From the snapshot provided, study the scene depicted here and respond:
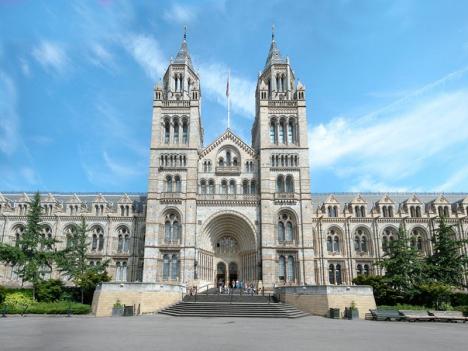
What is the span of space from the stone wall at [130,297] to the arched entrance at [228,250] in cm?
1165

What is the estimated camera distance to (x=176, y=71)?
50281 millimetres

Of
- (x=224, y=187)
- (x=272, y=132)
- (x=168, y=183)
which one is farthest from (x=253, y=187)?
(x=168, y=183)

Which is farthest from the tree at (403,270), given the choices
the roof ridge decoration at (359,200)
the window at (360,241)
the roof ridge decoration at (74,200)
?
the roof ridge decoration at (74,200)

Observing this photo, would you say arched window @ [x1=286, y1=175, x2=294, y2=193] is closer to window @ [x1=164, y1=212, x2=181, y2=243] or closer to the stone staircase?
window @ [x1=164, y1=212, x2=181, y2=243]

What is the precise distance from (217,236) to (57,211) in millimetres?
22799

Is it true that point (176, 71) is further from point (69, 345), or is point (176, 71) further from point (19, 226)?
point (69, 345)

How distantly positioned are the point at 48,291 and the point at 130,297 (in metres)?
10.6

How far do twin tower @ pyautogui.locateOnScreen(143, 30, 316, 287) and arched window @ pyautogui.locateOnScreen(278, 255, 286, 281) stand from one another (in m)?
0.11

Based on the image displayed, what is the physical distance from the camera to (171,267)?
139 ft

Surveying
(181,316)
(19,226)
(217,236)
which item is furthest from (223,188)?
(19,226)

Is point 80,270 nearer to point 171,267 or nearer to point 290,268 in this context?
point 171,267

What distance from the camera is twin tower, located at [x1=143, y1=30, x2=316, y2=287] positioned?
139 feet

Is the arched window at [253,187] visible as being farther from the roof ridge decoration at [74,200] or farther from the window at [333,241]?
the roof ridge decoration at [74,200]

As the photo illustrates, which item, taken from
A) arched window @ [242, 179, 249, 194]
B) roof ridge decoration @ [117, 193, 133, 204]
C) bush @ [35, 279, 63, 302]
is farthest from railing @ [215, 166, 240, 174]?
bush @ [35, 279, 63, 302]
